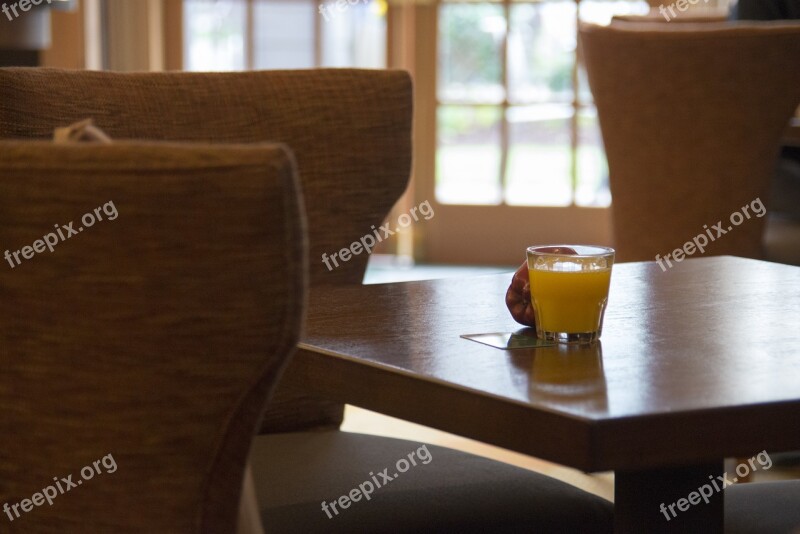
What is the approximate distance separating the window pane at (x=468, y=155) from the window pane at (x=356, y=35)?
0.37 meters

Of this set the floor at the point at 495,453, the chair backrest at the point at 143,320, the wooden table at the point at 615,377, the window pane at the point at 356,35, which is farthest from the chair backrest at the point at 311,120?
the window pane at the point at 356,35

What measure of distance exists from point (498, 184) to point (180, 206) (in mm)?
4074

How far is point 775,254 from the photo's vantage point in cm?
227

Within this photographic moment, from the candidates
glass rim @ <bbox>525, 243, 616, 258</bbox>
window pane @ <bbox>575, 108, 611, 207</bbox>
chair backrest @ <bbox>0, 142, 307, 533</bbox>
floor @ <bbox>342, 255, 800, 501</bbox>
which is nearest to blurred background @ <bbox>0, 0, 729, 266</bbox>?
window pane @ <bbox>575, 108, 611, 207</bbox>

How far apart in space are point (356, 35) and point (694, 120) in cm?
273

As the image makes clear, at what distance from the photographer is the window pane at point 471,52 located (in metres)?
4.67

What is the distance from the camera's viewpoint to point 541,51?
4629 millimetres

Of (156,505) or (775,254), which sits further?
(775,254)

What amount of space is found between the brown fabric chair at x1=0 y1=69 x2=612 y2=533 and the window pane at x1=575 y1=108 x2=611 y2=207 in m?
3.10

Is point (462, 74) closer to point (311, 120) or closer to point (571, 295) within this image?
point (311, 120)

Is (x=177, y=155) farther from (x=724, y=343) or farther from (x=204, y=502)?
(x=724, y=343)

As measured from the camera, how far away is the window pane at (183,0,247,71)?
4777 mm

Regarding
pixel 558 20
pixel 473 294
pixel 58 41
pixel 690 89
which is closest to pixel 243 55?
pixel 58 41

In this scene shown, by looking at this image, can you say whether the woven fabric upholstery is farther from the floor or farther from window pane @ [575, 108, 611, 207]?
window pane @ [575, 108, 611, 207]
